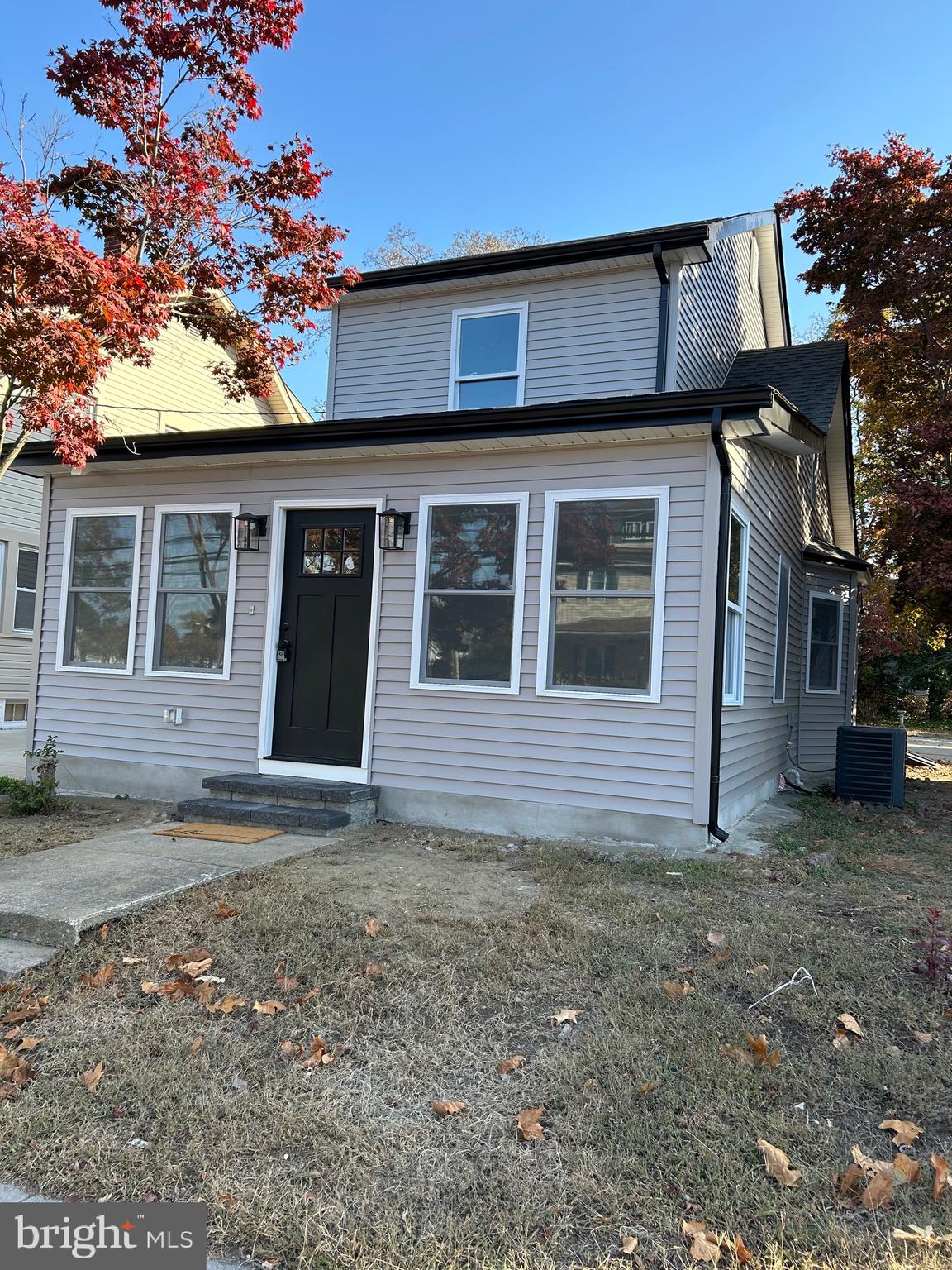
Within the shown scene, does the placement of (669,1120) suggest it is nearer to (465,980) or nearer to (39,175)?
(465,980)

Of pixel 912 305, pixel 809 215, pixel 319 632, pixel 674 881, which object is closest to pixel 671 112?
pixel 809 215

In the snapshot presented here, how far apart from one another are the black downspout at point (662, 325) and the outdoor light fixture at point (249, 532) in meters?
4.23

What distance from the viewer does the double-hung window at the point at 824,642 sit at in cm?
1198

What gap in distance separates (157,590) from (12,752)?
4.85 meters

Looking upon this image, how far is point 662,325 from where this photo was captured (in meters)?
8.73

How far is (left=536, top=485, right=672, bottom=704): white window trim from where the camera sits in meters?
6.25

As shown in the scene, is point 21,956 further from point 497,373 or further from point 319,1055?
point 497,373

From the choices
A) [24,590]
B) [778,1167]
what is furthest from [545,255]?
[24,590]

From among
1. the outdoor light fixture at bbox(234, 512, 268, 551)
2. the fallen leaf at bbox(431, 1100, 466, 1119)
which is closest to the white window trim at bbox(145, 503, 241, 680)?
the outdoor light fixture at bbox(234, 512, 268, 551)

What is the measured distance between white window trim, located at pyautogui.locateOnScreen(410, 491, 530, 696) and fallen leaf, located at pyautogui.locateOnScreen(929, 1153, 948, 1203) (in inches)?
179

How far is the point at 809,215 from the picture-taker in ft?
37.6

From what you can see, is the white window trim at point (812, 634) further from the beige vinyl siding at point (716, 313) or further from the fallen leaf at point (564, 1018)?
the fallen leaf at point (564, 1018)

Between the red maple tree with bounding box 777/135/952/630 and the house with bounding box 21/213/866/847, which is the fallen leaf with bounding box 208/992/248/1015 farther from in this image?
the red maple tree with bounding box 777/135/952/630

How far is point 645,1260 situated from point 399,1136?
32.4 inches
